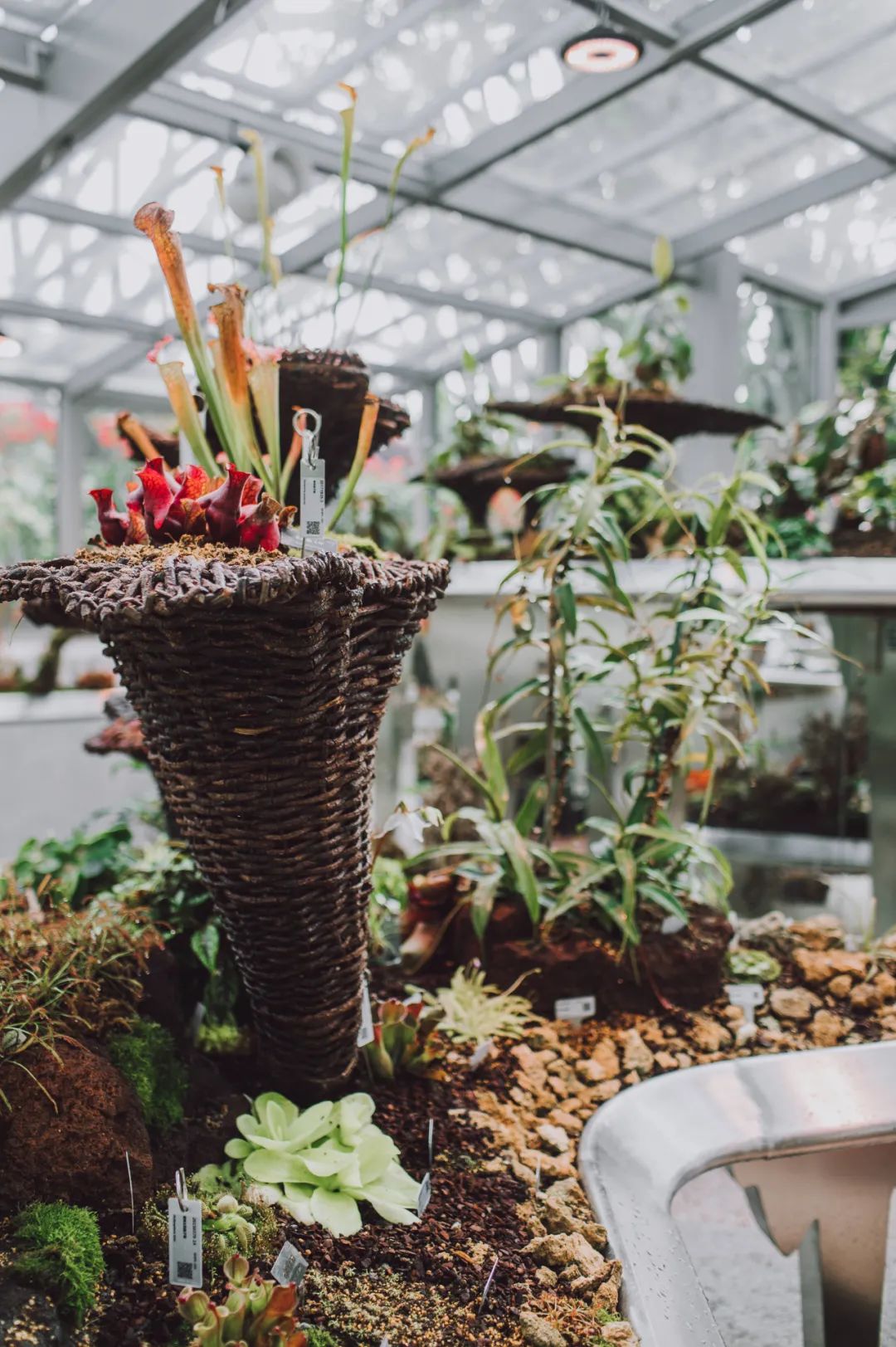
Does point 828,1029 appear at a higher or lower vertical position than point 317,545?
lower

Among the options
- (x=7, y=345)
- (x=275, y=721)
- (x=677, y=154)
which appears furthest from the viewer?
(x=677, y=154)

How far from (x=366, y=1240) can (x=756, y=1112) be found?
22.3 inches

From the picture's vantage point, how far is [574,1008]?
6.32 ft

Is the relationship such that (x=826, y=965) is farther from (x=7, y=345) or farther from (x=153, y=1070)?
(x=7, y=345)

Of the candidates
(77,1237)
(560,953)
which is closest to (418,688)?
(560,953)

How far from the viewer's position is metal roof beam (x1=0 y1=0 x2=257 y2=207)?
2.81 metres

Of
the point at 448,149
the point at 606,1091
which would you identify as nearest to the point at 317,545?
the point at 606,1091

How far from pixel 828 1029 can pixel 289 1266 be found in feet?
4.02

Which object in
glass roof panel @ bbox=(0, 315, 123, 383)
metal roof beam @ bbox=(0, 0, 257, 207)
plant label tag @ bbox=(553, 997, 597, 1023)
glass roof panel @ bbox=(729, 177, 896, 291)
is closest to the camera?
plant label tag @ bbox=(553, 997, 597, 1023)

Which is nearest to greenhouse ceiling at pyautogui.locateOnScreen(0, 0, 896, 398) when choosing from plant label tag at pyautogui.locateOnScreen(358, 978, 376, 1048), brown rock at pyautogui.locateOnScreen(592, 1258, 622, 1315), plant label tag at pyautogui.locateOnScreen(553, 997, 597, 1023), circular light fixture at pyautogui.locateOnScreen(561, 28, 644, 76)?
circular light fixture at pyautogui.locateOnScreen(561, 28, 644, 76)

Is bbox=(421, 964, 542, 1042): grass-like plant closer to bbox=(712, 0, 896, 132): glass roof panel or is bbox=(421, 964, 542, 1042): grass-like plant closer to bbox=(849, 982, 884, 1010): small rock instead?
bbox=(849, 982, 884, 1010): small rock

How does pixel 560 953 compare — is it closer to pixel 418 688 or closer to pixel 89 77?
pixel 418 688

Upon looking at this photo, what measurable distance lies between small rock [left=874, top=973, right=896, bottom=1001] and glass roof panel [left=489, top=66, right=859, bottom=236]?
301 cm

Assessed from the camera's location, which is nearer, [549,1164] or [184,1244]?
[184,1244]
